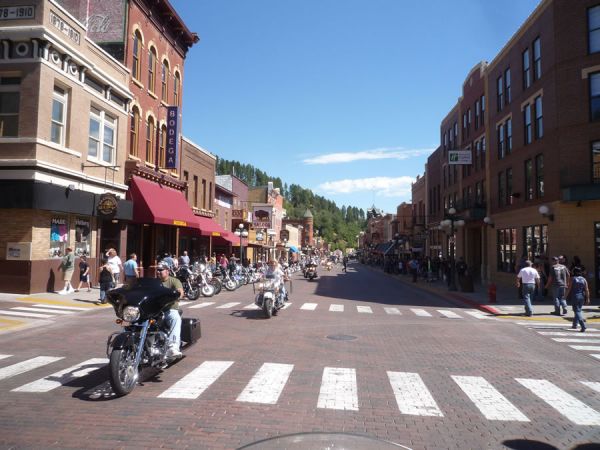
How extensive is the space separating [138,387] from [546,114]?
22.9m

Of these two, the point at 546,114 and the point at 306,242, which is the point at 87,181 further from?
the point at 306,242

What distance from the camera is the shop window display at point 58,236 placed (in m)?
18.4

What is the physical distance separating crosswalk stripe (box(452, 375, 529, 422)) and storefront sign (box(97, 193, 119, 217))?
16.2 m

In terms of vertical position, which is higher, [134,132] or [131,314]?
[134,132]

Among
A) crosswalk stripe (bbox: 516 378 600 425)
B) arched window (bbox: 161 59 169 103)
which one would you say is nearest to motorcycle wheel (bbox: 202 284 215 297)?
arched window (bbox: 161 59 169 103)

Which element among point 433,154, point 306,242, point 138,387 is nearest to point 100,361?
point 138,387

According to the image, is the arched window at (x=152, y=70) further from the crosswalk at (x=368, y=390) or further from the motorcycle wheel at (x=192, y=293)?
the crosswalk at (x=368, y=390)

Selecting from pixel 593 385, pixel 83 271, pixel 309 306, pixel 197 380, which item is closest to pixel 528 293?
pixel 309 306

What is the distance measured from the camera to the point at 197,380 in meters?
7.38

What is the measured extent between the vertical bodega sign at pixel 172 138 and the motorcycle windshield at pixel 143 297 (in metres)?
22.6

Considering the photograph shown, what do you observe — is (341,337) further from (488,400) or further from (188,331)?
(488,400)

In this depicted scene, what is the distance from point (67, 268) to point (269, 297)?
8.75m

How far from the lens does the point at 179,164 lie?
31.7 metres

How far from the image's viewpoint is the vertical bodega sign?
2895 cm
